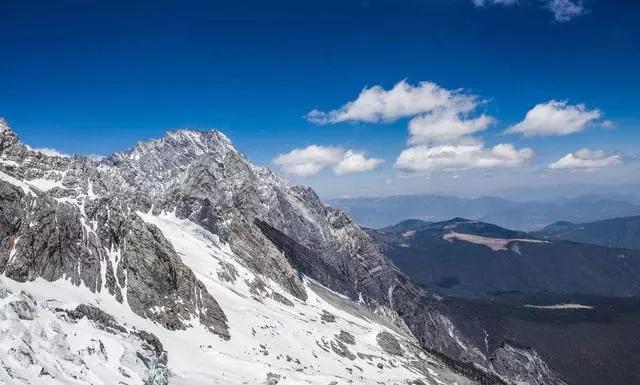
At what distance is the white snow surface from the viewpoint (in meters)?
67.9

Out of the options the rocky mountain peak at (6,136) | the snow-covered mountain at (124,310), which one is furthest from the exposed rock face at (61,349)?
the rocky mountain peak at (6,136)

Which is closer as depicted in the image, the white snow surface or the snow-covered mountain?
the snow-covered mountain

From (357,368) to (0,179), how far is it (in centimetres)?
7920

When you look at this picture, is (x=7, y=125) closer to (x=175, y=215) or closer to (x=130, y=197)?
(x=130, y=197)

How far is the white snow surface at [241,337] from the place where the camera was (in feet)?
223

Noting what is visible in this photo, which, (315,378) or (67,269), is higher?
(67,269)

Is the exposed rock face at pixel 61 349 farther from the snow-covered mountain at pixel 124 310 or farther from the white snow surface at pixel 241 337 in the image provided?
the white snow surface at pixel 241 337

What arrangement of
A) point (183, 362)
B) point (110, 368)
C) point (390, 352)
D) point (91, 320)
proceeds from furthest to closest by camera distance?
point (390, 352) < point (183, 362) < point (91, 320) < point (110, 368)

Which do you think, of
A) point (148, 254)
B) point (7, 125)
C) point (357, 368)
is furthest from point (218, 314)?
point (7, 125)

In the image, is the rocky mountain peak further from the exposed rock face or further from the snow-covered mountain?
the exposed rock face

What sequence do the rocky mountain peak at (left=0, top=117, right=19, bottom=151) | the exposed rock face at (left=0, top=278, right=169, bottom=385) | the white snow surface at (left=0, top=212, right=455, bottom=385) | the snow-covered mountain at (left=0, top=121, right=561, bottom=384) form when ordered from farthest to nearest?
the rocky mountain peak at (left=0, top=117, right=19, bottom=151)
the white snow surface at (left=0, top=212, right=455, bottom=385)
the snow-covered mountain at (left=0, top=121, right=561, bottom=384)
the exposed rock face at (left=0, top=278, right=169, bottom=385)

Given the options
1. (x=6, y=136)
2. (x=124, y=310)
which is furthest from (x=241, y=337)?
(x=6, y=136)

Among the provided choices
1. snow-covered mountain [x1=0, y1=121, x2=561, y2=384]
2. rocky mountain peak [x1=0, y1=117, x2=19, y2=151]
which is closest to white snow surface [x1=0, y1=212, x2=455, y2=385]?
snow-covered mountain [x1=0, y1=121, x2=561, y2=384]

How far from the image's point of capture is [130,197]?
159125 millimetres
